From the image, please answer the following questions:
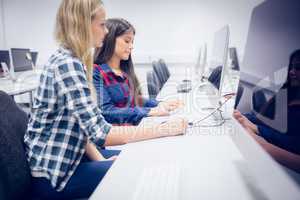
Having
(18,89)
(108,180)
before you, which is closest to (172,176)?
(108,180)

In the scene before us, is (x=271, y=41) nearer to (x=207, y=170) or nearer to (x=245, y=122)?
(x=245, y=122)

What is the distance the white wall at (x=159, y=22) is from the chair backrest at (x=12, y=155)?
371 centimetres

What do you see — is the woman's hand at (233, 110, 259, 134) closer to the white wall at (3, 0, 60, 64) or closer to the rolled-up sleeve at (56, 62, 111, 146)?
the rolled-up sleeve at (56, 62, 111, 146)

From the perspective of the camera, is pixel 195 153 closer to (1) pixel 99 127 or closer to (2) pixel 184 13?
(1) pixel 99 127

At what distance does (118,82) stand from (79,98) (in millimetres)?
734

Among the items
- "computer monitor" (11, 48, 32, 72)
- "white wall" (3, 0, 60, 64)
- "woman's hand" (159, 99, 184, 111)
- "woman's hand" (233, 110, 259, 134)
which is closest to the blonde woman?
"woman's hand" (233, 110, 259, 134)

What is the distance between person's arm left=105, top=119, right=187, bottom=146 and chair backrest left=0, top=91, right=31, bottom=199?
29 cm

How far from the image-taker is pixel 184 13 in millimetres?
4379

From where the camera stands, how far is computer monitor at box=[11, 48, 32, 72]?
11.5 ft

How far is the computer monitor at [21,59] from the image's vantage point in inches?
138

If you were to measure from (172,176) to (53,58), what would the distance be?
561 millimetres

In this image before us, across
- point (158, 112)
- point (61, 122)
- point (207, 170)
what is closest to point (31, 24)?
point (158, 112)

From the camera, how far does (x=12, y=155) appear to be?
779 mm

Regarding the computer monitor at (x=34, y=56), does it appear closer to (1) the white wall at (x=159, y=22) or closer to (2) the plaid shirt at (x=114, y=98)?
(1) the white wall at (x=159, y=22)
